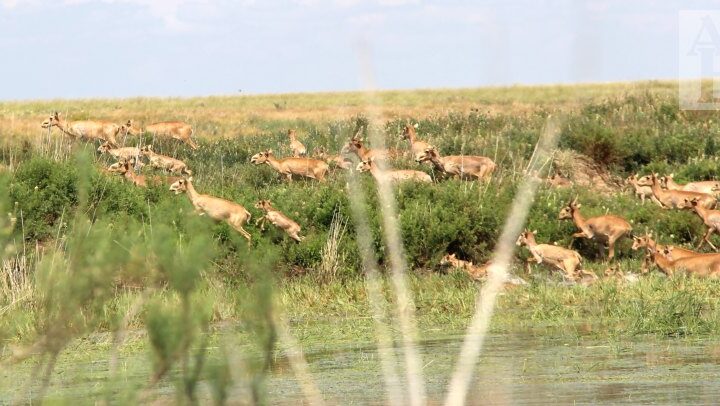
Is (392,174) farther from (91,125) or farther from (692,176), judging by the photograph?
(91,125)

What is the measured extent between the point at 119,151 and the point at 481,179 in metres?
6.32

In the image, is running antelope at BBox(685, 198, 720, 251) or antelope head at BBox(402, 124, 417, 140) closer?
running antelope at BBox(685, 198, 720, 251)

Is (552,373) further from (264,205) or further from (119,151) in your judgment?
(119,151)

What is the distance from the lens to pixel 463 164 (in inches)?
770

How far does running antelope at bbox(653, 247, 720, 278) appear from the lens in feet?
46.5

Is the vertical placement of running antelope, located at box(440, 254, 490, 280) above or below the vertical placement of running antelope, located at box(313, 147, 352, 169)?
below

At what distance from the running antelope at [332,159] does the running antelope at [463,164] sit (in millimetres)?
1270

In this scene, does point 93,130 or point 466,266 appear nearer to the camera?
point 466,266

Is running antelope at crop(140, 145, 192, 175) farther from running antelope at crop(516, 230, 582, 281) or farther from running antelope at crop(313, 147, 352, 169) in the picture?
running antelope at crop(516, 230, 582, 281)

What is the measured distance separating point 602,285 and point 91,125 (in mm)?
13700

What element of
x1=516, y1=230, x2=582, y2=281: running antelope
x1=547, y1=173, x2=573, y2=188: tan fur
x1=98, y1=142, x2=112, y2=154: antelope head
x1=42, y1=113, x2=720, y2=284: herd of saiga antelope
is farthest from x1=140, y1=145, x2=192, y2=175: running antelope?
x1=516, y1=230, x2=582, y2=281: running antelope

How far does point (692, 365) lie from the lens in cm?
873

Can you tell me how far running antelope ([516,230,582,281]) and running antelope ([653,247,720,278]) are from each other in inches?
39.5

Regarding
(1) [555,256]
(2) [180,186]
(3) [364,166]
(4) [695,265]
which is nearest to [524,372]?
(4) [695,265]
